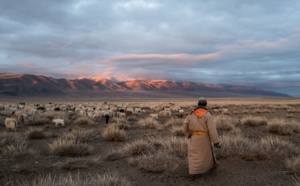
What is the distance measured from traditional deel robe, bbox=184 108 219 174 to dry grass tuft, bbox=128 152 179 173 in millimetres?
969

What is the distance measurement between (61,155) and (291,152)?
7.73 m

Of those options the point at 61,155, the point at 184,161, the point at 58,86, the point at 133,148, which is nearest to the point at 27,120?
the point at 61,155

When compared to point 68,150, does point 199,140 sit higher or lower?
higher

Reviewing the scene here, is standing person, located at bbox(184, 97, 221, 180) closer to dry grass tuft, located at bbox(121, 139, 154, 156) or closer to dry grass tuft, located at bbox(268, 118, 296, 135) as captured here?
dry grass tuft, located at bbox(121, 139, 154, 156)

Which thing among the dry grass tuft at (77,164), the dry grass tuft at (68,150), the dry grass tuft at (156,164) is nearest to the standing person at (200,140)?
the dry grass tuft at (156,164)

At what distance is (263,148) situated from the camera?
856cm

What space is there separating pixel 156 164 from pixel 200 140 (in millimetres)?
1720

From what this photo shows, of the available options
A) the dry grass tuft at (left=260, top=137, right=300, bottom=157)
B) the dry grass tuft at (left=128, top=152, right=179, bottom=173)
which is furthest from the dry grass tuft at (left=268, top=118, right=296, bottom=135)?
the dry grass tuft at (left=128, top=152, right=179, bottom=173)

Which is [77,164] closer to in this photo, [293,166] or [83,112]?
[293,166]

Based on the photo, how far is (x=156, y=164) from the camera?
724 cm

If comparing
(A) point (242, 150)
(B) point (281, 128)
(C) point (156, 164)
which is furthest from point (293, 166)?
(B) point (281, 128)

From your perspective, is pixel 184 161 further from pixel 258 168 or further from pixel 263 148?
pixel 263 148

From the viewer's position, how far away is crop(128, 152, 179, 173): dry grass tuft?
7.04 metres

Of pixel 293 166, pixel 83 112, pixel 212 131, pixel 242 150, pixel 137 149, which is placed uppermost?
pixel 212 131
